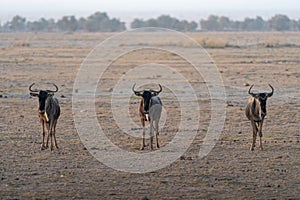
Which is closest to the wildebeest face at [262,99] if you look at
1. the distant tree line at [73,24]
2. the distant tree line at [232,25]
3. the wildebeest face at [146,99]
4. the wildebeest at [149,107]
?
the wildebeest at [149,107]

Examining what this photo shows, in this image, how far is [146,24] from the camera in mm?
178500

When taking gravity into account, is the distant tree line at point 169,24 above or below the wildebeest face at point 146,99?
below

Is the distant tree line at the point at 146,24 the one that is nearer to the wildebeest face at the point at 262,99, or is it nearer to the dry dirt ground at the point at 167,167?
the dry dirt ground at the point at 167,167

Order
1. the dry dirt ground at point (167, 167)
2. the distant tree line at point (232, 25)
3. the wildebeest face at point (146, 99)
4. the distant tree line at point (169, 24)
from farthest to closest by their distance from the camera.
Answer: the distant tree line at point (232, 25) → the distant tree line at point (169, 24) → the wildebeest face at point (146, 99) → the dry dirt ground at point (167, 167)

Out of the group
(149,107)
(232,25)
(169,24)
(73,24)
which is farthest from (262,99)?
(232,25)

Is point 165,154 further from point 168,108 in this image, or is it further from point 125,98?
point 125,98

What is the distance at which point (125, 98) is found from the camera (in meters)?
26.5

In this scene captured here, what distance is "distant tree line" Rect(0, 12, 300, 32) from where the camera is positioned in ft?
565

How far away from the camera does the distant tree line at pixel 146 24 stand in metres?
172

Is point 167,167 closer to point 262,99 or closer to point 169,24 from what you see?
point 262,99

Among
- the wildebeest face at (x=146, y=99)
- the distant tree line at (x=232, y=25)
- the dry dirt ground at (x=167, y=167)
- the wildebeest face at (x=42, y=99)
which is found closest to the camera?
the dry dirt ground at (x=167, y=167)

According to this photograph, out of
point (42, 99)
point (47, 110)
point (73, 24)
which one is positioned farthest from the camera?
point (73, 24)

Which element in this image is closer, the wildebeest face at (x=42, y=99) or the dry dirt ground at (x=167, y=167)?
the dry dirt ground at (x=167, y=167)

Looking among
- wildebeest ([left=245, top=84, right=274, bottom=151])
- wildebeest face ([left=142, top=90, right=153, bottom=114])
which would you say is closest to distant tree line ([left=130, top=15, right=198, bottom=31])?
wildebeest ([left=245, top=84, right=274, bottom=151])
